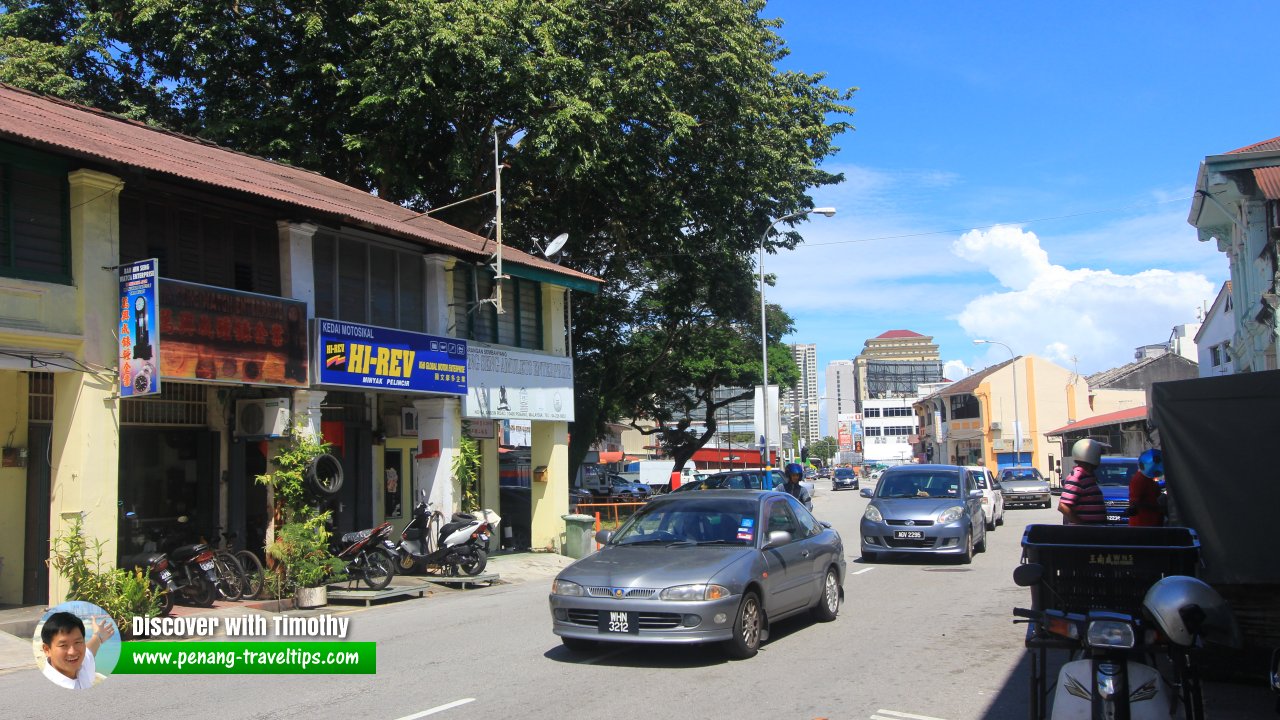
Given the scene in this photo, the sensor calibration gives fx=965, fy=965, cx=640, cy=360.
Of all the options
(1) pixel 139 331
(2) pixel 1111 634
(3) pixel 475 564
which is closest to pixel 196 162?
(1) pixel 139 331

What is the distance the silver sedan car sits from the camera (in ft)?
27.4

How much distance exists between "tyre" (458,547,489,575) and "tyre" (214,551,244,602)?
12.1 feet

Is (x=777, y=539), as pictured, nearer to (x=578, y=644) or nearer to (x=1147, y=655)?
(x=578, y=644)

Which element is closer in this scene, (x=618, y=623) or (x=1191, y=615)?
(x=1191, y=615)

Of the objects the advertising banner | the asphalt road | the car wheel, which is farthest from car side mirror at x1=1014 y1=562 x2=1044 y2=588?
the advertising banner

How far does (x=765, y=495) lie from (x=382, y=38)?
15.8m

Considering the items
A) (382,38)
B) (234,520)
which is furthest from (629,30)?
(234,520)

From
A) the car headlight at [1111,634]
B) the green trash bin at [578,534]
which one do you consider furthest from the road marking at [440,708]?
the green trash bin at [578,534]

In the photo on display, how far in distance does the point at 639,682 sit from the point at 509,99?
16.4m

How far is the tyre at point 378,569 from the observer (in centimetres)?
→ 1469

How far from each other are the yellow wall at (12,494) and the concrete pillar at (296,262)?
3735 mm

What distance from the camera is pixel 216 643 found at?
10.4 meters

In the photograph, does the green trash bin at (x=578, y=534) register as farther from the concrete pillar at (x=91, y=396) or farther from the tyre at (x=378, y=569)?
the concrete pillar at (x=91, y=396)

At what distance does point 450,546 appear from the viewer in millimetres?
16094
